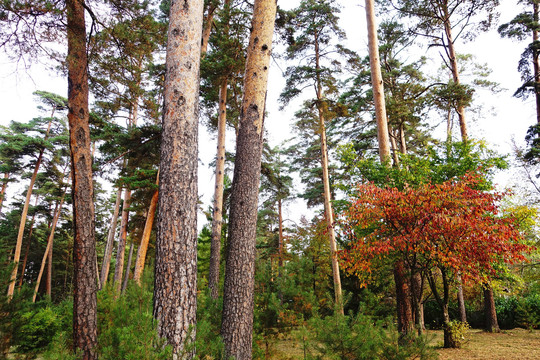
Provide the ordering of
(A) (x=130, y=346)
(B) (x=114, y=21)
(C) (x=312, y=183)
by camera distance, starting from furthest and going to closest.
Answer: (C) (x=312, y=183) → (B) (x=114, y=21) → (A) (x=130, y=346)

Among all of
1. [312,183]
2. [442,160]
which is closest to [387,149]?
[442,160]

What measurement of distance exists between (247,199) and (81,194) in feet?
8.66

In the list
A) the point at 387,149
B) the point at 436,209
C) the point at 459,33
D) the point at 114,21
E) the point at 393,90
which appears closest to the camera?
the point at 436,209

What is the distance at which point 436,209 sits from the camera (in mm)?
4883

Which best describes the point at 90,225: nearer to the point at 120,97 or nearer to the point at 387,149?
the point at 120,97

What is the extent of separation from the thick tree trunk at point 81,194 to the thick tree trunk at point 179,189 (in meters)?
2.09

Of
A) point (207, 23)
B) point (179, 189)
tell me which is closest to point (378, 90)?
point (179, 189)

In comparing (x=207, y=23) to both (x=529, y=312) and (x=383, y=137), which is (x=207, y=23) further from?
(x=529, y=312)

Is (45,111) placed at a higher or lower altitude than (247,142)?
higher

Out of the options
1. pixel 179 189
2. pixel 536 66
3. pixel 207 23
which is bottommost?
pixel 179 189

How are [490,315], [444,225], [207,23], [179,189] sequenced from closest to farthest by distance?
A: [179,189] < [444,225] < [490,315] < [207,23]

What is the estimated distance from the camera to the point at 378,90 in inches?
292

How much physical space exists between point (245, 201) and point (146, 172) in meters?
6.63

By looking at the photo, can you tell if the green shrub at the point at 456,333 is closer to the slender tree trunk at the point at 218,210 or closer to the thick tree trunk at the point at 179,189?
the slender tree trunk at the point at 218,210
